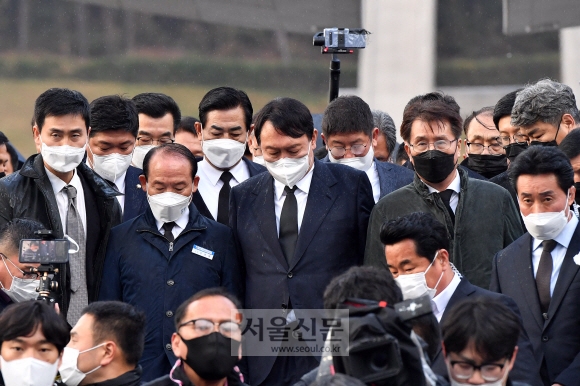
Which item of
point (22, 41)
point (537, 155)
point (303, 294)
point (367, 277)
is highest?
point (22, 41)

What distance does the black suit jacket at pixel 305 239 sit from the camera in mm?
5309

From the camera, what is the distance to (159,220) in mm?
5570

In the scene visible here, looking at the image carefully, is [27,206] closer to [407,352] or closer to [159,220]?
[159,220]

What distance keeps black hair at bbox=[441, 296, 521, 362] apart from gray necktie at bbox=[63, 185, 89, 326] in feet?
7.92

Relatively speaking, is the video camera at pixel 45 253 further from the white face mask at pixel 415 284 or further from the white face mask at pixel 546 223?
the white face mask at pixel 546 223

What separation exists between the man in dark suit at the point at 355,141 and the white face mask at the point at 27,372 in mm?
2626

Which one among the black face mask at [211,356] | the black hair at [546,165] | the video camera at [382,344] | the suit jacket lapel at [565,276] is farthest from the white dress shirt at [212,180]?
the video camera at [382,344]

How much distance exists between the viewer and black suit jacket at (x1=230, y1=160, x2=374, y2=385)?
5309 mm

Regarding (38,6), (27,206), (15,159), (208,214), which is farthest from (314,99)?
(27,206)

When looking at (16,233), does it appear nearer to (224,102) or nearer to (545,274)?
(224,102)

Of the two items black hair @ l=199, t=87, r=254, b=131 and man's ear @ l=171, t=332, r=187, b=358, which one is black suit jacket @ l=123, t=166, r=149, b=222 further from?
man's ear @ l=171, t=332, r=187, b=358

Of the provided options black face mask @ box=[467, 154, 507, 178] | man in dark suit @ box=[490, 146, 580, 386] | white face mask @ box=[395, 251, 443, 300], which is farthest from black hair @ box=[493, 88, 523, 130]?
white face mask @ box=[395, 251, 443, 300]

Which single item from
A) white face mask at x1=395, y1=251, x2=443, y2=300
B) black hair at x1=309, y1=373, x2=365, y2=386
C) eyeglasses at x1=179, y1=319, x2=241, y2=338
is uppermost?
white face mask at x1=395, y1=251, x2=443, y2=300

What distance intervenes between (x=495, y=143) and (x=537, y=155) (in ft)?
7.53
